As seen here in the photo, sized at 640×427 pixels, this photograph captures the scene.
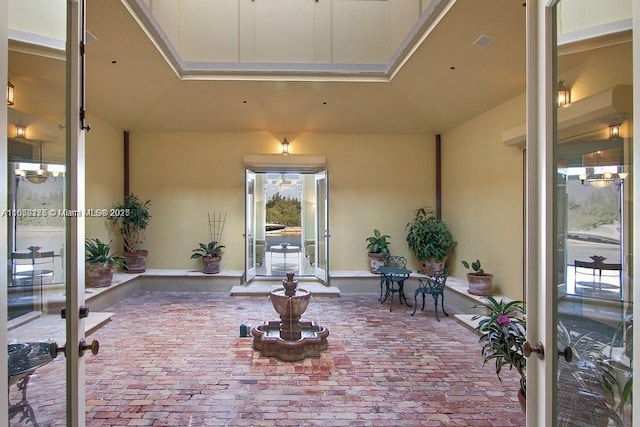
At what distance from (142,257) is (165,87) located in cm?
317

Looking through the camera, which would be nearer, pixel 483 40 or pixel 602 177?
pixel 602 177

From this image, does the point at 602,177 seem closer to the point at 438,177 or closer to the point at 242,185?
the point at 438,177

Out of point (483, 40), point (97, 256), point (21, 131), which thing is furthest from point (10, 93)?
point (97, 256)

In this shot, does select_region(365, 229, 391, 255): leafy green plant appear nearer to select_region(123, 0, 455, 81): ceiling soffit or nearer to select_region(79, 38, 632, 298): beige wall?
select_region(79, 38, 632, 298): beige wall

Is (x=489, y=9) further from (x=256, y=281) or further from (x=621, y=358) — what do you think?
(x=256, y=281)

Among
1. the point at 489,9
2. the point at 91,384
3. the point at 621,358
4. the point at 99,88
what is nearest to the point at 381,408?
the point at 621,358

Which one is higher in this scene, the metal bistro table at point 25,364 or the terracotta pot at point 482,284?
Result: the metal bistro table at point 25,364

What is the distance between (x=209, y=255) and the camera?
6.52 meters

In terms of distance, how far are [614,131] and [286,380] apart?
2.89 metres

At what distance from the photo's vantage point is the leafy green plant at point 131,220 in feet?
20.7

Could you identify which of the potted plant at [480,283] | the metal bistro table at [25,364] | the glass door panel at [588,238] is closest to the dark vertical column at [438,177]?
the potted plant at [480,283]

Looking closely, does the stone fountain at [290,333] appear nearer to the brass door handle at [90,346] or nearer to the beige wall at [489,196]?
the brass door handle at [90,346]

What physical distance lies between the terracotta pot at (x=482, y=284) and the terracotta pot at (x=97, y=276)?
222 inches

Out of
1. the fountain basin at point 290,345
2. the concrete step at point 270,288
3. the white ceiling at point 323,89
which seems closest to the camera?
the fountain basin at point 290,345
